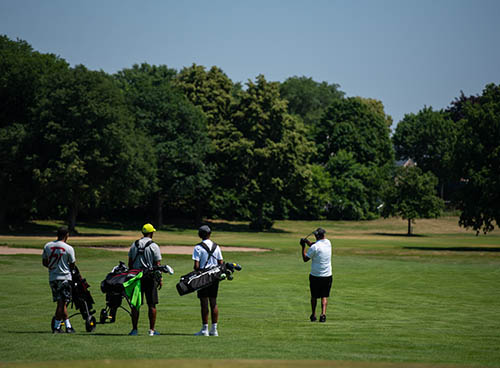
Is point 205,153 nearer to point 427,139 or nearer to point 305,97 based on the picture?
point 427,139

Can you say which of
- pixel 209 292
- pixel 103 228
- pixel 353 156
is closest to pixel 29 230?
pixel 103 228

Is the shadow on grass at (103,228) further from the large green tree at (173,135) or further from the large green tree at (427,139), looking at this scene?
the large green tree at (427,139)

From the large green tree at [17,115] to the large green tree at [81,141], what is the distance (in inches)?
61.2

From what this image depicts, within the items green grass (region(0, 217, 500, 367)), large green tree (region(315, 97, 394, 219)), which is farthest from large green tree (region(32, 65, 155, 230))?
large green tree (region(315, 97, 394, 219))

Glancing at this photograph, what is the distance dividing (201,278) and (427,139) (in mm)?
114994

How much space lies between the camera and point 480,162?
172 ft

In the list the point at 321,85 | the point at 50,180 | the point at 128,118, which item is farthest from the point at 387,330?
the point at 321,85

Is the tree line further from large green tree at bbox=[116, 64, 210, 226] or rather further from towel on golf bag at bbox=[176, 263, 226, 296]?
towel on golf bag at bbox=[176, 263, 226, 296]

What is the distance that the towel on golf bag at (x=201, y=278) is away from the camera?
13.0 m

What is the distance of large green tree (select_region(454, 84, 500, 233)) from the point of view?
50.4m

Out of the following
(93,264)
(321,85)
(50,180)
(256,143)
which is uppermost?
(321,85)

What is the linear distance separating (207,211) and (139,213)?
9750 millimetres

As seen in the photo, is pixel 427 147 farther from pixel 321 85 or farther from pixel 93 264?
pixel 93 264

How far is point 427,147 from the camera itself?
401 ft
